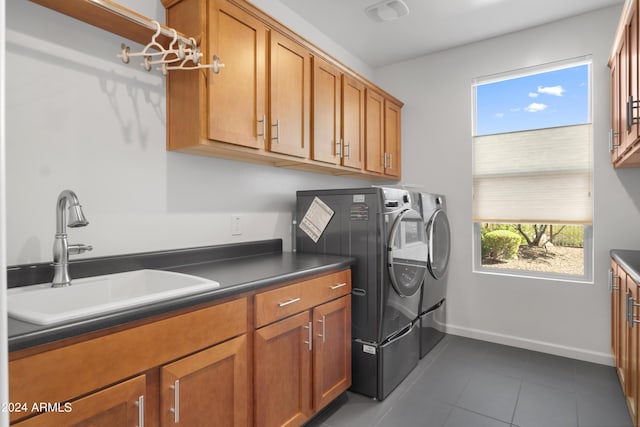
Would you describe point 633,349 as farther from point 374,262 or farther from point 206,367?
point 206,367

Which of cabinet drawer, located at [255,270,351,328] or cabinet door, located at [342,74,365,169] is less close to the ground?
cabinet door, located at [342,74,365,169]

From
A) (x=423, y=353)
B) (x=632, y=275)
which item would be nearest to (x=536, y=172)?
(x=632, y=275)

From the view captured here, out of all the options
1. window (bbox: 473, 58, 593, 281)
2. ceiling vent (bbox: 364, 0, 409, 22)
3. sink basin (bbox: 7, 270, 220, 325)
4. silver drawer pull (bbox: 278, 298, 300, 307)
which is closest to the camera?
sink basin (bbox: 7, 270, 220, 325)

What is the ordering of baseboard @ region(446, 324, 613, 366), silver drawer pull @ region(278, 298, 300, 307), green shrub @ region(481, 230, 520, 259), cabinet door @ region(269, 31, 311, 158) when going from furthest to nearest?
green shrub @ region(481, 230, 520, 259)
baseboard @ region(446, 324, 613, 366)
cabinet door @ region(269, 31, 311, 158)
silver drawer pull @ region(278, 298, 300, 307)

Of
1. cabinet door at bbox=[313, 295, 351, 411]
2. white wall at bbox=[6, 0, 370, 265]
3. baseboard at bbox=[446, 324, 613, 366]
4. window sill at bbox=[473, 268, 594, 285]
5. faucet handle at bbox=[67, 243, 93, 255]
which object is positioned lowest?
baseboard at bbox=[446, 324, 613, 366]

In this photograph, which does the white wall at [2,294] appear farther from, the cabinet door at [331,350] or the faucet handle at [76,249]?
the cabinet door at [331,350]

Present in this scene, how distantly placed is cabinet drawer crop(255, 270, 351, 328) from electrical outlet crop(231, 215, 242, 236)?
711mm

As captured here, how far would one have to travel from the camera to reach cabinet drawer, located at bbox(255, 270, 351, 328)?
154 centimetres

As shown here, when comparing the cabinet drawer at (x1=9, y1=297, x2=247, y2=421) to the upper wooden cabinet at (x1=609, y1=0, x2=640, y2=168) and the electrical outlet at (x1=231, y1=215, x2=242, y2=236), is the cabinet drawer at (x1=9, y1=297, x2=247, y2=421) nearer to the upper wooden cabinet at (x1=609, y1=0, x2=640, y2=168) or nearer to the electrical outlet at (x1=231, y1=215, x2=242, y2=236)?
the electrical outlet at (x1=231, y1=215, x2=242, y2=236)

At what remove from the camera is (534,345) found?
2.93m

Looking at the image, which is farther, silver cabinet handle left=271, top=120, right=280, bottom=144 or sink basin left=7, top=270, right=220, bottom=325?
silver cabinet handle left=271, top=120, right=280, bottom=144

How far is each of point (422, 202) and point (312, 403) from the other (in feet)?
5.39

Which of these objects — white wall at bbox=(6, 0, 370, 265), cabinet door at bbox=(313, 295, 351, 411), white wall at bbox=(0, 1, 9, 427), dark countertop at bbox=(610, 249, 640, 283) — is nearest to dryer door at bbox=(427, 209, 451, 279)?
cabinet door at bbox=(313, 295, 351, 411)

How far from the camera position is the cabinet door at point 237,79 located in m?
1.71
